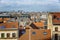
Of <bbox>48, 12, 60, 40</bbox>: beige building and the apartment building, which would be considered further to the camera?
the apartment building

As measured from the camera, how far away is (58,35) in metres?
67.6

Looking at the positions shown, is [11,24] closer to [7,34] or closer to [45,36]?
[7,34]

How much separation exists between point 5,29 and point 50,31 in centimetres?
1128

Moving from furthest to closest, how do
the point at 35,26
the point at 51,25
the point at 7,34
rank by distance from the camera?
the point at 35,26 → the point at 51,25 → the point at 7,34

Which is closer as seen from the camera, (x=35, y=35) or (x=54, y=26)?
(x=54, y=26)

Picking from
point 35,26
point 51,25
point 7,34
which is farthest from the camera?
point 35,26

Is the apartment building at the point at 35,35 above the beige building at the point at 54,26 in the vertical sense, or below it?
below

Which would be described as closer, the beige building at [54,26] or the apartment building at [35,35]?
the beige building at [54,26]

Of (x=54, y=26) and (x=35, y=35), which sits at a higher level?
(x=54, y=26)

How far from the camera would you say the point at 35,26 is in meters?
85.7

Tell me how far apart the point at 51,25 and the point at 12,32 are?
10.0 meters

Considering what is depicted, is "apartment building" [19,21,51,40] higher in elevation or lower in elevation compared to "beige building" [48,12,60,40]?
lower

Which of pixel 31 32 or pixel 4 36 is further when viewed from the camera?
pixel 31 32

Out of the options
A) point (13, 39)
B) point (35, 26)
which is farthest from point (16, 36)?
point (35, 26)
